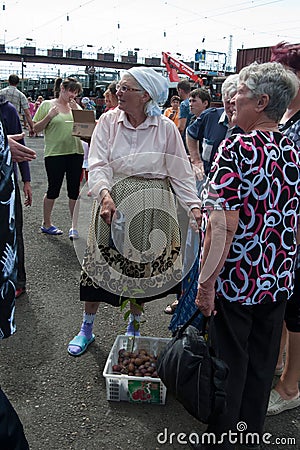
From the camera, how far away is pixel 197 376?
76.0 inches

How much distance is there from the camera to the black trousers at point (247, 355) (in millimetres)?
2086

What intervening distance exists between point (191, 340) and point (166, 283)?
0.92 meters

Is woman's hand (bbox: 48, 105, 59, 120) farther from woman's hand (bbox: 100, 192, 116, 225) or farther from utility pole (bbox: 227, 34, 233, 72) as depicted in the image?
utility pole (bbox: 227, 34, 233, 72)

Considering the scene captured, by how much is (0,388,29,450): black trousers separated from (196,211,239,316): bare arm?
916 millimetres

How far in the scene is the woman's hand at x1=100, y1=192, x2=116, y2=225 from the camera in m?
2.53

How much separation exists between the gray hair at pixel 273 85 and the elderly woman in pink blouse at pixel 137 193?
90 cm

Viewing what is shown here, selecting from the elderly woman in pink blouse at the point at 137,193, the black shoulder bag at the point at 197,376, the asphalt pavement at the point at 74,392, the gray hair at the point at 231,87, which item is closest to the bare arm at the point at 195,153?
the gray hair at the point at 231,87

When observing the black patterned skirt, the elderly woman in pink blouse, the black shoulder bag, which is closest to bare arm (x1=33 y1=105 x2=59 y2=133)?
the elderly woman in pink blouse

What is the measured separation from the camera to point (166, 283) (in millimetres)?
2908

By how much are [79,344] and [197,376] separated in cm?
136

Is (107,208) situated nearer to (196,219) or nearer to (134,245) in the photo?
(134,245)

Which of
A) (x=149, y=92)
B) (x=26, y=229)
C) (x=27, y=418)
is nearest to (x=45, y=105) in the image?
(x=26, y=229)

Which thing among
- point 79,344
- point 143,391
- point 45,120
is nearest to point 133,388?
point 143,391

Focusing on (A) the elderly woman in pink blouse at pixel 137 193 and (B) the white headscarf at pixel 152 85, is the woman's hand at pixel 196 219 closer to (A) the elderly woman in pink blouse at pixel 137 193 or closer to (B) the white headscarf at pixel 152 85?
(A) the elderly woman in pink blouse at pixel 137 193
